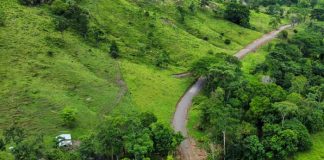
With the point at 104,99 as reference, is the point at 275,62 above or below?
above

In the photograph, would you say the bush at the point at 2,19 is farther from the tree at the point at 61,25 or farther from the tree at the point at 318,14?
the tree at the point at 318,14

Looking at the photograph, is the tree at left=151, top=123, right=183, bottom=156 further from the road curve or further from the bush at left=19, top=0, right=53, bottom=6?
the bush at left=19, top=0, right=53, bottom=6

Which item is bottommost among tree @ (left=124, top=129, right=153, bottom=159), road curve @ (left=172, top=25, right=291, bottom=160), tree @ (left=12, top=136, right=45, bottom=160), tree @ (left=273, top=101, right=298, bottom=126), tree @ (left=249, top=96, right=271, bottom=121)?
road curve @ (left=172, top=25, right=291, bottom=160)

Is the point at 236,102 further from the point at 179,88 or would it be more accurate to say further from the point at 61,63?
the point at 61,63

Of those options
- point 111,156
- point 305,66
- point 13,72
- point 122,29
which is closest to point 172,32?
point 122,29

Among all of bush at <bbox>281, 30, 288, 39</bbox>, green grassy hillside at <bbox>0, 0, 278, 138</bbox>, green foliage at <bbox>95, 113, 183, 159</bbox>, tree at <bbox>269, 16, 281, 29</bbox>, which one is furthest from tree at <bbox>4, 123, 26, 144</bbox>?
tree at <bbox>269, 16, 281, 29</bbox>

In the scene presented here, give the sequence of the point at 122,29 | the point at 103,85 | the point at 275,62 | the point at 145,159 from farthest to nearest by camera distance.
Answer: the point at 122,29 < the point at 275,62 < the point at 103,85 < the point at 145,159
